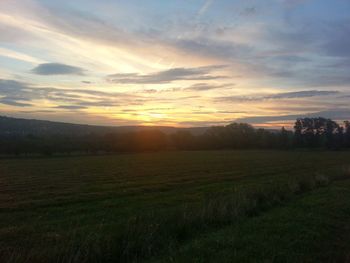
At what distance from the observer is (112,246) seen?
10375 mm

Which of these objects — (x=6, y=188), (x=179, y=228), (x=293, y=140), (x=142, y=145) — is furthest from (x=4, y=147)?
(x=293, y=140)

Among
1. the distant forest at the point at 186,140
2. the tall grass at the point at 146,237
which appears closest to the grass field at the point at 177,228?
the tall grass at the point at 146,237

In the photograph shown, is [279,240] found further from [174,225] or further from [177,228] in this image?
[174,225]

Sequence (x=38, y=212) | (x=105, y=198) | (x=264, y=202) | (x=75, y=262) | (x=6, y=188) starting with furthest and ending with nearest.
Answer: (x=6, y=188)
(x=105, y=198)
(x=38, y=212)
(x=264, y=202)
(x=75, y=262)

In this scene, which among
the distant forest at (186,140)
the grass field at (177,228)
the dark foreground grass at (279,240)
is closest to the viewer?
the dark foreground grass at (279,240)

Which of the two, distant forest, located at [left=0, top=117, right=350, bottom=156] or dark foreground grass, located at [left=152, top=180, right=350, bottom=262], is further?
distant forest, located at [left=0, top=117, right=350, bottom=156]

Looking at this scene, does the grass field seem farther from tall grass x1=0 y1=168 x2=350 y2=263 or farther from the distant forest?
the distant forest

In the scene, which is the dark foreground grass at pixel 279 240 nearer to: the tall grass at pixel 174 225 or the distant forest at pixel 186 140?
the tall grass at pixel 174 225

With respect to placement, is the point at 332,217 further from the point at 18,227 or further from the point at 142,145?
the point at 142,145

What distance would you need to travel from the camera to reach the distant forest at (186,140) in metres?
110

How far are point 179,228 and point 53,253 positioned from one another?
4510 millimetres

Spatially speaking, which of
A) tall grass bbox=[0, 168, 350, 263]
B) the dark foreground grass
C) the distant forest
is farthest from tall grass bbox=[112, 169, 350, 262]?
the distant forest

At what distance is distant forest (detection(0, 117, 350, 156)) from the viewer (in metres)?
110

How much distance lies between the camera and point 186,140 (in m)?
142
